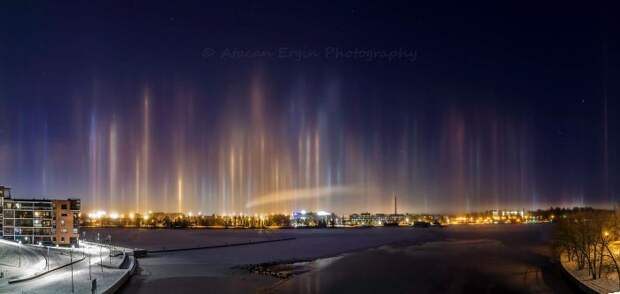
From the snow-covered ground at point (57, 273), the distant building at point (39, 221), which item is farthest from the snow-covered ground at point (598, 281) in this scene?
the distant building at point (39, 221)

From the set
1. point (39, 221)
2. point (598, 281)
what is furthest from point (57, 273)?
point (39, 221)

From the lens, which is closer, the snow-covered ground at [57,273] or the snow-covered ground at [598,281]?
the snow-covered ground at [598,281]

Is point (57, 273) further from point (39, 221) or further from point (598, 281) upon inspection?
point (39, 221)

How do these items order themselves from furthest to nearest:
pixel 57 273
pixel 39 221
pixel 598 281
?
pixel 39 221 → pixel 57 273 → pixel 598 281

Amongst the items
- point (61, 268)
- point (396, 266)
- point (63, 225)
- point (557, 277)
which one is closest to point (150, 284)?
point (61, 268)

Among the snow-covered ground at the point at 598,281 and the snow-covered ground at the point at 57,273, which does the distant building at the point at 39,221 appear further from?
the snow-covered ground at the point at 598,281

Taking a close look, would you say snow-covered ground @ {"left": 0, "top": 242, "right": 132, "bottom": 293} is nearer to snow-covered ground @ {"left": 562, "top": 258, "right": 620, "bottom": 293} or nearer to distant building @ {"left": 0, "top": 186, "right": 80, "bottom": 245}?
distant building @ {"left": 0, "top": 186, "right": 80, "bottom": 245}

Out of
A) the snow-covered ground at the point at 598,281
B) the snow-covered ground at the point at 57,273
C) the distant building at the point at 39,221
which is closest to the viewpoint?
the snow-covered ground at the point at 598,281

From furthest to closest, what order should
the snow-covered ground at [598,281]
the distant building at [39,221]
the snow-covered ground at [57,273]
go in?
the distant building at [39,221], the snow-covered ground at [57,273], the snow-covered ground at [598,281]

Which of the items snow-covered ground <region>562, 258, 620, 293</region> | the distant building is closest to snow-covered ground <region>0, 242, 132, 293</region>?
the distant building
